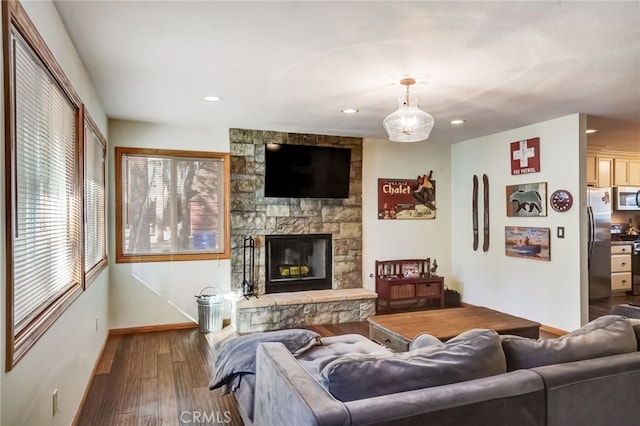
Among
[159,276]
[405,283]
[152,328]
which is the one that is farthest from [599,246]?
[152,328]

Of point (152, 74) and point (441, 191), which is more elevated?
point (152, 74)

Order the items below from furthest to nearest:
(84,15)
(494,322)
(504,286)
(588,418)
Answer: (504,286)
(494,322)
(84,15)
(588,418)

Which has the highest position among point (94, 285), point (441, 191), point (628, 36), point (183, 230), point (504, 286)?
point (628, 36)

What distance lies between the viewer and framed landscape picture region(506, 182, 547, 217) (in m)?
4.73

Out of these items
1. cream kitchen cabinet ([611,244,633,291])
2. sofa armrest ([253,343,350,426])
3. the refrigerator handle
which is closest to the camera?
sofa armrest ([253,343,350,426])

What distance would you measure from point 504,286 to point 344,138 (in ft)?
9.27

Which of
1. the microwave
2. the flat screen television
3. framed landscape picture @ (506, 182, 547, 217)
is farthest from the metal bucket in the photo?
the microwave

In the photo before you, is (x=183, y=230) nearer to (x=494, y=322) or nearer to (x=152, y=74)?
(x=152, y=74)

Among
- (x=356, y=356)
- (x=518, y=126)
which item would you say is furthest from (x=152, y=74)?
(x=518, y=126)

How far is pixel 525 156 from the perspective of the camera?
4.92m

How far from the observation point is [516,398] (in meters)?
1.51

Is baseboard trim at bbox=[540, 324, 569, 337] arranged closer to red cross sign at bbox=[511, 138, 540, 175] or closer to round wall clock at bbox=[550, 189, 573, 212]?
round wall clock at bbox=[550, 189, 573, 212]

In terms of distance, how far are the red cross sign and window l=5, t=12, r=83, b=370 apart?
4575 mm

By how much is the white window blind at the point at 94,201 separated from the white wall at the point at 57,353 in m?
0.23
